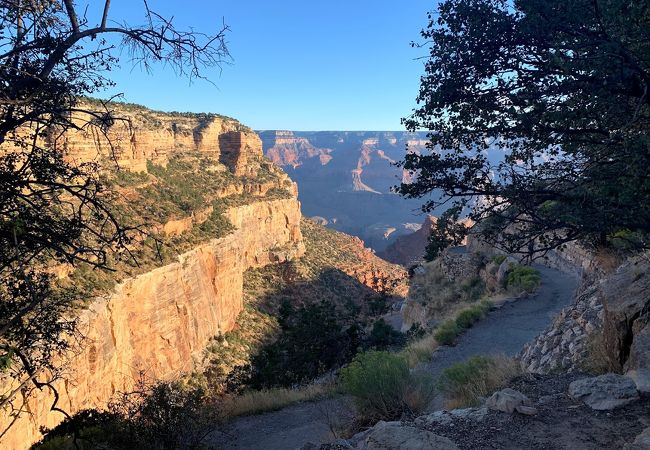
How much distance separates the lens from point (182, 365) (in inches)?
936

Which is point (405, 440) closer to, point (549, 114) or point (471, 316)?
point (549, 114)

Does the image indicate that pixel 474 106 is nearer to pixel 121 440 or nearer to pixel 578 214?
pixel 578 214

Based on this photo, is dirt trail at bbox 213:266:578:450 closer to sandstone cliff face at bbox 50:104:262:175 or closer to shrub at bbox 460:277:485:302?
shrub at bbox 460:277:485:302

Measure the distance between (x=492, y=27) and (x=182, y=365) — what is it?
75.9ft

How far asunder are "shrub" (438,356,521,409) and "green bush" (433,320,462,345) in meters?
5.61

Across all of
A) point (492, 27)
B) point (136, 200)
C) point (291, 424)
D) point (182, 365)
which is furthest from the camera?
point (136, 200)

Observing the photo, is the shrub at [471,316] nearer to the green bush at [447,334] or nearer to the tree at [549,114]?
the green bush at [447,334]

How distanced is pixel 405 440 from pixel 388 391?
273 centimetres

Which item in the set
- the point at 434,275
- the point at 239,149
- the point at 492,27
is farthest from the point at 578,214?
the point at 239,149

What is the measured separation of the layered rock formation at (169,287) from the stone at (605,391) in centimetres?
536

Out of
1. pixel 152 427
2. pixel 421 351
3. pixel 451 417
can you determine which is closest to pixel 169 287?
pixel 421 351

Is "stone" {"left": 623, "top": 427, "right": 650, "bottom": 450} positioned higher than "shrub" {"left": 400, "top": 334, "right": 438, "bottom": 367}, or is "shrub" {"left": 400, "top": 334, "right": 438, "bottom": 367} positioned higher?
"stone" {"left": 623, "top": 427, "right": 650, "bottom": 450}

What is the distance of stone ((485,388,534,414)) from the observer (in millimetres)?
4832

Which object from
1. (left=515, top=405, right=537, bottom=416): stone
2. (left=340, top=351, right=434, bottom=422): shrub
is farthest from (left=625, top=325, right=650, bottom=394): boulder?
(left=340, top=351, right=434, bottom=422): shrub
